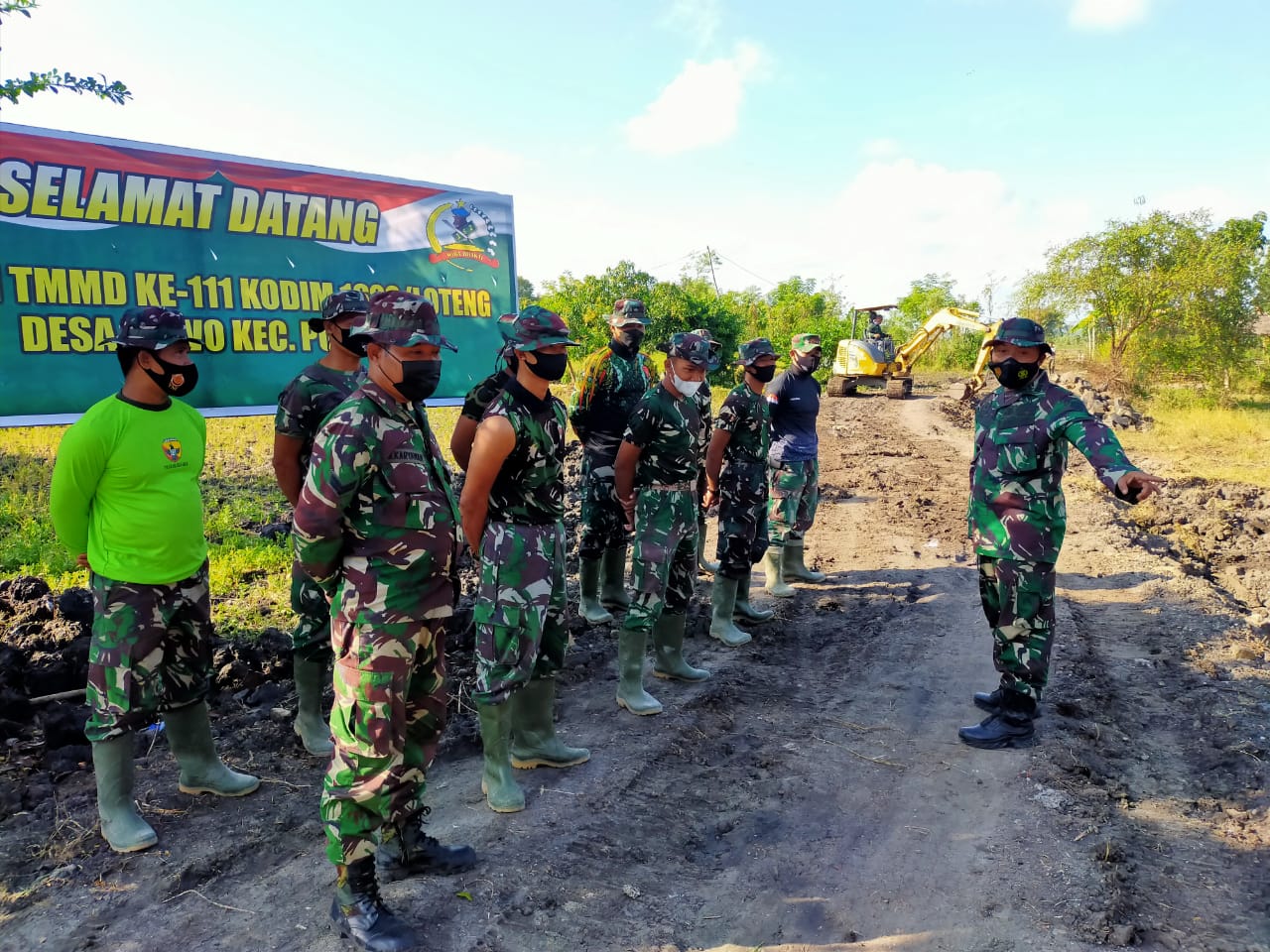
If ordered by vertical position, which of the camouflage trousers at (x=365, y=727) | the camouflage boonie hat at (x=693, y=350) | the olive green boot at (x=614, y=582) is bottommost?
the olive green boot at (x=614, y=582)

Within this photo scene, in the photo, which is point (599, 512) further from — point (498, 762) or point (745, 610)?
point (498, 762)

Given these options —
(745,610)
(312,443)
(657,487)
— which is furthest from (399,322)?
(745,610)

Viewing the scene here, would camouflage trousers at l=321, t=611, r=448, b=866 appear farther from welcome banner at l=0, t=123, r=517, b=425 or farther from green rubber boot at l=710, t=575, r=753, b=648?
green rubber boot at l=710, t=575, r=753, b=648

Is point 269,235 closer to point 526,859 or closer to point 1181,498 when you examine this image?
point 526,859

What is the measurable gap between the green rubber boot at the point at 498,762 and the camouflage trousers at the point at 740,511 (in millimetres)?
2502

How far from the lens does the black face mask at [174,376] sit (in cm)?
322

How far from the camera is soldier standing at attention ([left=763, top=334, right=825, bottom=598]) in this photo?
6668 millimetres

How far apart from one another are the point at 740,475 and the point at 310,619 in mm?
3056

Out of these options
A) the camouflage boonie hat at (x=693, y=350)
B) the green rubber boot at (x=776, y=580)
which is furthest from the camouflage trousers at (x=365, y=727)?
the green rubber boot at (x=776, y=580)

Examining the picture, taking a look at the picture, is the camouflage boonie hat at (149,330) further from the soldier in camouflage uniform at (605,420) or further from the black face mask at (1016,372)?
the black face mask at (1016,372)

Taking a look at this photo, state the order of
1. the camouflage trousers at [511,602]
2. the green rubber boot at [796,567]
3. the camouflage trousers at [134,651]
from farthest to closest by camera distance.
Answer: the green rubber boot at [796,567]
the camouflage trousers at [511,602]
the camouflage trousers at [134,651]

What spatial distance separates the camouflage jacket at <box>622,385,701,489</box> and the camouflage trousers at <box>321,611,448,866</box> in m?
2.07

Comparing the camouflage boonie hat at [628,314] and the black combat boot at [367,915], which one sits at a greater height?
the camouflage boonie hat at [628,314]

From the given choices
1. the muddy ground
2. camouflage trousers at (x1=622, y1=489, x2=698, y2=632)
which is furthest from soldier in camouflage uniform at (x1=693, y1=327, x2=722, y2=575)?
the muddy ground
